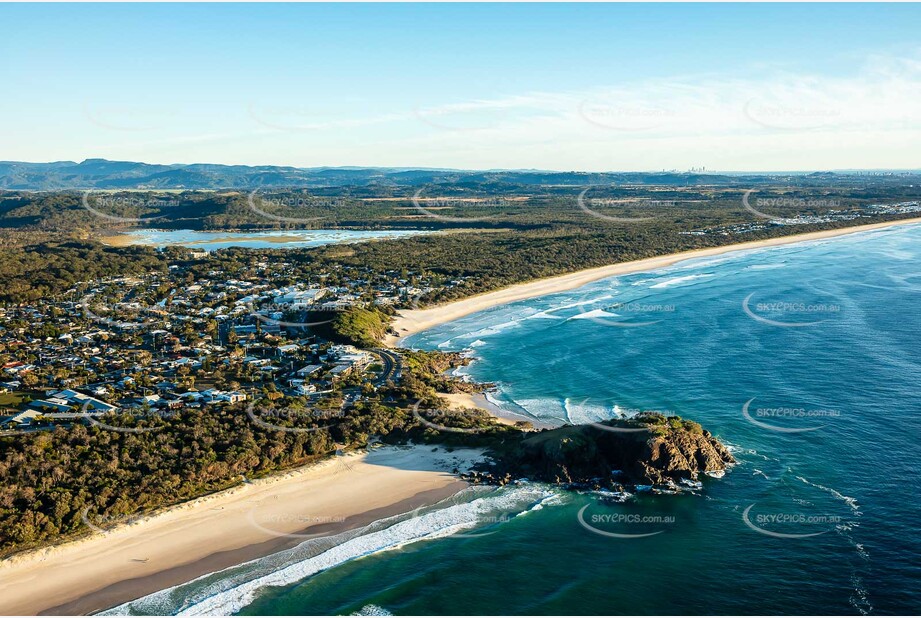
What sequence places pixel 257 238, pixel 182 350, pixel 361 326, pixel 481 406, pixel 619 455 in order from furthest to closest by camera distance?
pixel 257 238 → pixel 361 326 → pixel 182 350 → pixel 481 406 → pixel 619 455

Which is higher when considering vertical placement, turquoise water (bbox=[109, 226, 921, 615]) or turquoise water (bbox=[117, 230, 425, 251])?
turquoise water (bbox=[117, 230, 425, 251])

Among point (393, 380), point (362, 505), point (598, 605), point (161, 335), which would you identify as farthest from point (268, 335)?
point (598, 605)

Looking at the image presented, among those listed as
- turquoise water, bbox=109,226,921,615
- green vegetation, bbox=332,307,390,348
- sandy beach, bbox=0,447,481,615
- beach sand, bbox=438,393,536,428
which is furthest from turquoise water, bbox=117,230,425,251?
sandy beach, bbox=0,447,481,615

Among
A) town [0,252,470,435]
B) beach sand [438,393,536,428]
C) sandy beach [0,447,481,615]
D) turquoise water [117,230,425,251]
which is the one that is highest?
turquoise water [117,230,425,251]

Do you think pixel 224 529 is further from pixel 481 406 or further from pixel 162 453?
pixel 481 406

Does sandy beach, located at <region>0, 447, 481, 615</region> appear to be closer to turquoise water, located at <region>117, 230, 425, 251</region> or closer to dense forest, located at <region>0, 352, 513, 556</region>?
dense forest, located at <region>0, 352, 513, 556</region>

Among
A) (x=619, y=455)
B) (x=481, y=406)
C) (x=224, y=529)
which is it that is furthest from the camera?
(x=481, y=406)

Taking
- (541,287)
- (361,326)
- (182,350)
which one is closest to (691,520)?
(361,326)
